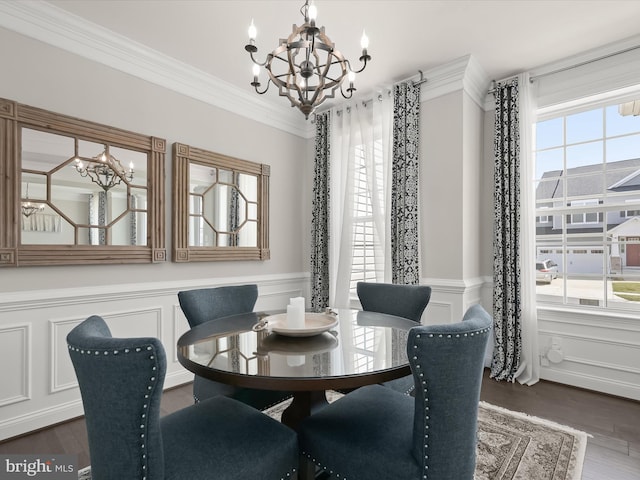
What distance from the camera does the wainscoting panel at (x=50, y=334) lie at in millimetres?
2260

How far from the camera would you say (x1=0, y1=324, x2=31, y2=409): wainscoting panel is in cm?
224

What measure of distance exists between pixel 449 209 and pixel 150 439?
287 cm

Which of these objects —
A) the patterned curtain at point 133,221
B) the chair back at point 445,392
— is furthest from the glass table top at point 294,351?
the patterned curtain at point 133,221

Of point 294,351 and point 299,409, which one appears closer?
point 294,351

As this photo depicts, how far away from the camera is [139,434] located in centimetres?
105

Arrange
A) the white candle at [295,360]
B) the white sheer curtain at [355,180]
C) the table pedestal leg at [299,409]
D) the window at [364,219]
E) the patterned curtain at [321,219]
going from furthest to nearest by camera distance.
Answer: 1. the patterned curtain at [321,219]
2. the window at [364,219]
3. the white sheer curtain at [355,180]
4. the table pedestal leg at [299,409]
5. the white candle at [295,360]

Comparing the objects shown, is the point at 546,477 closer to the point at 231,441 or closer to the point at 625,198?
the point at 231,441

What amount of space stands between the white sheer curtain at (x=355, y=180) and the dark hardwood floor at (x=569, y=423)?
1481 millimetres

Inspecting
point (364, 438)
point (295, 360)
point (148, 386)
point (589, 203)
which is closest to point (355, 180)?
point (589, 203)

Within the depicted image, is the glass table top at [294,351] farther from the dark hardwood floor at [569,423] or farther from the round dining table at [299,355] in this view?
→ the dark hardwood floor at [569,423]

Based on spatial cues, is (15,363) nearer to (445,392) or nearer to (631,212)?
(445,392)

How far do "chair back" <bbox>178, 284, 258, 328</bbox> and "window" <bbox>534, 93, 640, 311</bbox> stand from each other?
110 inches

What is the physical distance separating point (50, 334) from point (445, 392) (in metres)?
2.63

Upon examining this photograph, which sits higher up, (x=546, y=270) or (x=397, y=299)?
(x=546, y=270)
